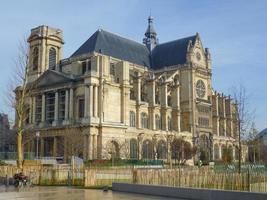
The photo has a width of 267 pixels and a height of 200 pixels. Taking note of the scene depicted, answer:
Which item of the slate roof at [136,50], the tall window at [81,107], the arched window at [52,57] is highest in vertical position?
the slate roof at [136,50]

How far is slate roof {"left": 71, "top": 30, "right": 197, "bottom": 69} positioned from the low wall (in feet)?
197

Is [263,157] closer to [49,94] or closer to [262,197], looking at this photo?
[49,94]

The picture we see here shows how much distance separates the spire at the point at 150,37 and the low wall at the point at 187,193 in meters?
81.3

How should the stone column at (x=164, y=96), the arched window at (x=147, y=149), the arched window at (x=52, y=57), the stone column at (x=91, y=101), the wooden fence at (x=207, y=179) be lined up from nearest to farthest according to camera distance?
the wooden fence at (x=207, y=179) → the stone column at (x=91, y=101) → the arched window at (x=147, y=149) → the arched window at (x=52, y=57) → the stone column at (x=164, y=96)

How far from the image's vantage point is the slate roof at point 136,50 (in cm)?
8500

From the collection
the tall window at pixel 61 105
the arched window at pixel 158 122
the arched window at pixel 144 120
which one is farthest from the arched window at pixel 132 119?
the tall window at pixel 61 105

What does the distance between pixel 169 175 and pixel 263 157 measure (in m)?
65.6

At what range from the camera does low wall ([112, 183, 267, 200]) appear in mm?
18250

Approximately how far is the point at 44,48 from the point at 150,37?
3479cm

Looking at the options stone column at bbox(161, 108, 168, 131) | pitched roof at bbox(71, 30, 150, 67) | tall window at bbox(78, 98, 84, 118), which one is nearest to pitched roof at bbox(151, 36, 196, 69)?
pitched roof at bbox(71, 30, 150, 67)

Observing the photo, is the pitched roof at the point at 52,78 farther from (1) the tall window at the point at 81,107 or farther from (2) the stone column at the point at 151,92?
(2) the stone column at the point at 151,92

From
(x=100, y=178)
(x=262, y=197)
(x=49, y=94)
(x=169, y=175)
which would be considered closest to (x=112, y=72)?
(x=49, y=94)

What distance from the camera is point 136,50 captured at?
97.2 metres

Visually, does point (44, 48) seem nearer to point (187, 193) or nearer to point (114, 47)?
point (114, 47)
